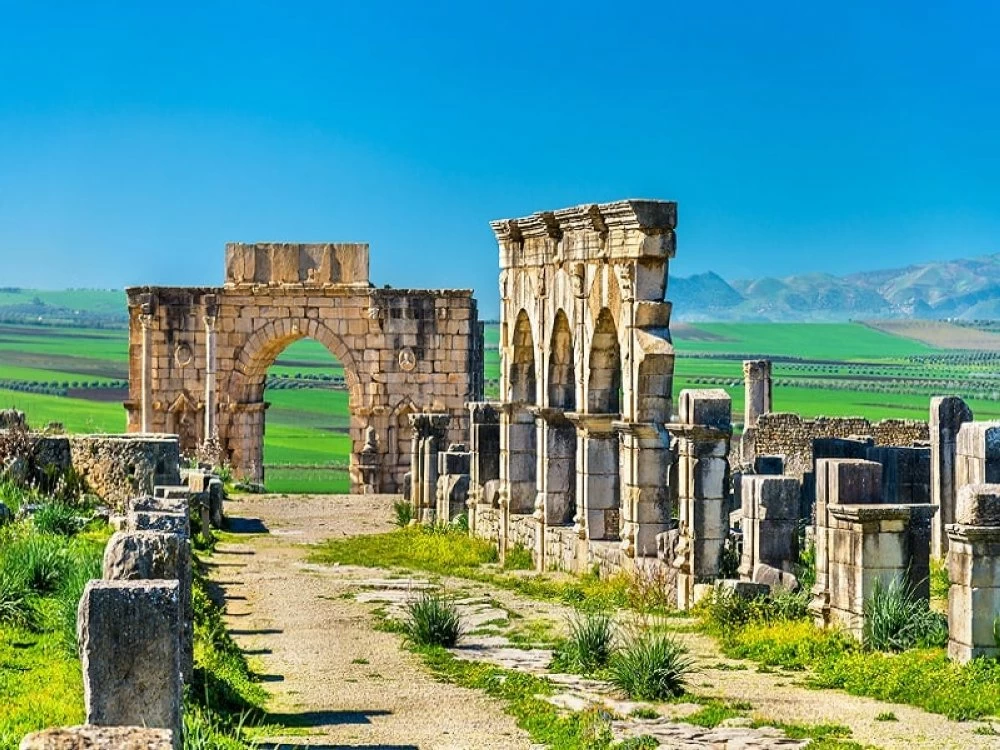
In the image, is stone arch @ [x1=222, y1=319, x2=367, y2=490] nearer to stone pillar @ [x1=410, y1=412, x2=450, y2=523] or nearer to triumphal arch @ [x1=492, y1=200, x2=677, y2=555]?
stone pillar @ [x1=410, y1=412, x2=450, y2=523]

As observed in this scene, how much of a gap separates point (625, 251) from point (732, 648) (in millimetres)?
6048

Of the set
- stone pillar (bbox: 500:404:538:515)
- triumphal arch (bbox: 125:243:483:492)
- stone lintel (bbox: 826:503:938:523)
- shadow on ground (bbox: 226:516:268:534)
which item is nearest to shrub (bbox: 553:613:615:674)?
stone lintel (bbox: 826:503:938:523)

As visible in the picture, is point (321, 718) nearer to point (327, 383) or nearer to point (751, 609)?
point (751, 609)

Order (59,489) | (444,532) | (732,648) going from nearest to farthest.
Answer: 1. (732,648)
2. (59,489)
3. (444,532)

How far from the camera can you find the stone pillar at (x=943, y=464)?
2338cm

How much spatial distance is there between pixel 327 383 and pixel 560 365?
85.4 metres

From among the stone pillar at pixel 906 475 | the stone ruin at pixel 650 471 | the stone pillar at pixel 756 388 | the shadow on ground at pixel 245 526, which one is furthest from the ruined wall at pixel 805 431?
the stone pillar at pixel 906 475

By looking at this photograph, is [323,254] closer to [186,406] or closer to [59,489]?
[186,406]

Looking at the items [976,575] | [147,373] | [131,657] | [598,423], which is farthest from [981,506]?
[147,373]

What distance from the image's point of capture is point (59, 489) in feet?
79.1

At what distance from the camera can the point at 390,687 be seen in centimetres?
1498

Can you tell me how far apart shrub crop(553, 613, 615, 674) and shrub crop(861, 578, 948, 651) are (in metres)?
2.00

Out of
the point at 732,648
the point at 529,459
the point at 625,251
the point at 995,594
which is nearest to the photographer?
the point at 995,594

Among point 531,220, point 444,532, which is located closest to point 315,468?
point 444,532
